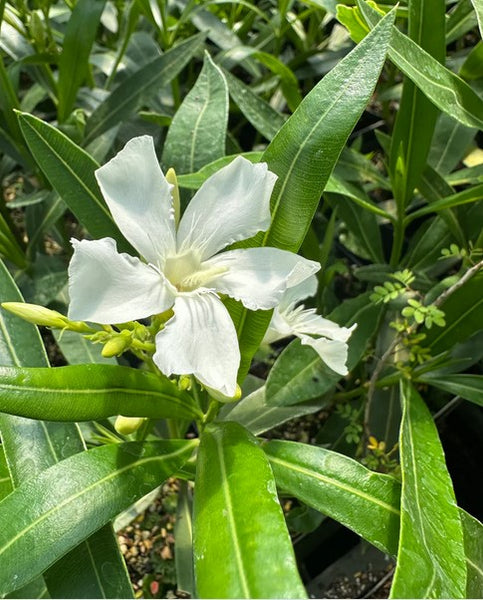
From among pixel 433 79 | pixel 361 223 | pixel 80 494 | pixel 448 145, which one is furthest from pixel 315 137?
pixel 448 145

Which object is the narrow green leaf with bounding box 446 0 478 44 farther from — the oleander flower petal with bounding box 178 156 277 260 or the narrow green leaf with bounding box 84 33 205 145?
the oleander flower petal with bounding box 178 156 277 260

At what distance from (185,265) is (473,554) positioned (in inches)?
18.2

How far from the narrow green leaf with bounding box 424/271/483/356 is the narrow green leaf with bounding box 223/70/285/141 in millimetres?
393

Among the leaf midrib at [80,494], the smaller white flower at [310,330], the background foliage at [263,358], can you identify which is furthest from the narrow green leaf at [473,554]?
the leaf midrib at [80,494]

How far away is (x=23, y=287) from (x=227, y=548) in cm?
79

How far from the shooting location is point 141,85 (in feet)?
4.10

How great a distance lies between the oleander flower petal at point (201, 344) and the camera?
581mm

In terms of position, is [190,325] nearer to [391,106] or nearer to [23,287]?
[23,287]

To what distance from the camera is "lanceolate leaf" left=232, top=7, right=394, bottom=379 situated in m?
0.67

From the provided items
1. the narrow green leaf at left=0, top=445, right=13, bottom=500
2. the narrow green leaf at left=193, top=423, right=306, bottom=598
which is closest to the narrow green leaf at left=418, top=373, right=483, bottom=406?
the narrow green leaf at left=193, top=423, right=306, bottom=598

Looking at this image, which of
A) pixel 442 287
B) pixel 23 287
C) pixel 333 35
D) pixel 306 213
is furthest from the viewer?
pixel 333 35

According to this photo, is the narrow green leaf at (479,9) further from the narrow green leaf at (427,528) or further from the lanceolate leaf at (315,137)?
the narrow green leaf at (427,528)

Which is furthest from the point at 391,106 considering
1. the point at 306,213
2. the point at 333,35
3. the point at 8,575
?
the point at 8,575

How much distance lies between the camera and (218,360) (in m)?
0.61
